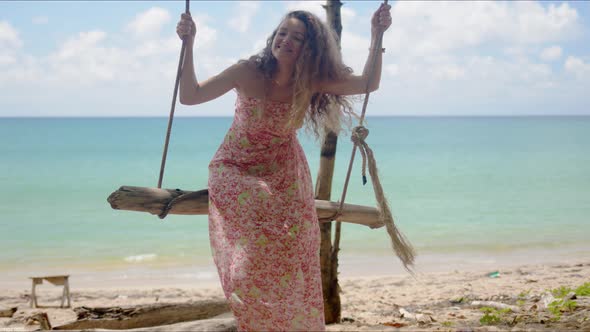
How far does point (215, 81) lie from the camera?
116 inches

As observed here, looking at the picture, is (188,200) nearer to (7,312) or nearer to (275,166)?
(275,166)

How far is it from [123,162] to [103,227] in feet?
48.3

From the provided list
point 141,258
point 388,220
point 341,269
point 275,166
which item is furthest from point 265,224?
point 141,258

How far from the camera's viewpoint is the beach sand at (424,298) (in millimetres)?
3955

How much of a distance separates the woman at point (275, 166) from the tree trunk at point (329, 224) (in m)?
1.19

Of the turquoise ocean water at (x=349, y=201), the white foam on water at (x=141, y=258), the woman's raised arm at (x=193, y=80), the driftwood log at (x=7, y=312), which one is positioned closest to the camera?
the woman's raised arm at (x=193, y=80)

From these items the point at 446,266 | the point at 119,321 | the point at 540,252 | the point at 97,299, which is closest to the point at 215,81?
the point at 119,321

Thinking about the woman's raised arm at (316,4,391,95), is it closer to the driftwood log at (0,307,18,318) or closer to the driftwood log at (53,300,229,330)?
the driftwood log at (53,300,229,330)

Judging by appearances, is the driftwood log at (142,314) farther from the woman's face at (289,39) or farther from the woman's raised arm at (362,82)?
the woman's face at (289,39)

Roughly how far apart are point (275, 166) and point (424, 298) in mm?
Answer: 3526

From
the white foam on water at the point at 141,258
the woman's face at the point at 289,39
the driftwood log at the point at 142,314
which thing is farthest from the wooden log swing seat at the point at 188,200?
the white foam on water at the point at 141,258

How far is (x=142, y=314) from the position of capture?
401cm

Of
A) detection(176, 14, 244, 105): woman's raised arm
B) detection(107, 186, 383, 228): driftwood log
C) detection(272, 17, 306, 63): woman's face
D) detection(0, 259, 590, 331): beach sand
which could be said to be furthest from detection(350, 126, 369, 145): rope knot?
detection(0, 259, 590, 331): beach sand

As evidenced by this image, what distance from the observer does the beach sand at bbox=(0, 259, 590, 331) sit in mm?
3955
